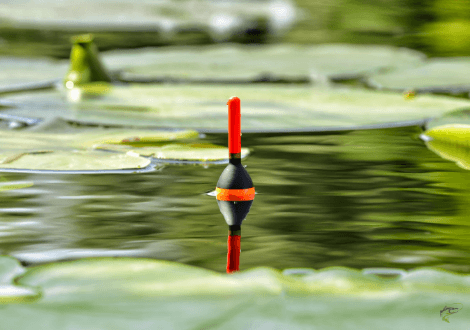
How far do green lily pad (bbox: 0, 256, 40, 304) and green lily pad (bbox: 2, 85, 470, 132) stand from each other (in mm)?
2391

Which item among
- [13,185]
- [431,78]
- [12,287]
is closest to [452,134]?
[13,185]

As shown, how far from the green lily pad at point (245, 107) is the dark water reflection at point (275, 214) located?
0.83 metres

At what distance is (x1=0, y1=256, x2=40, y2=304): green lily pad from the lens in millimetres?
1628

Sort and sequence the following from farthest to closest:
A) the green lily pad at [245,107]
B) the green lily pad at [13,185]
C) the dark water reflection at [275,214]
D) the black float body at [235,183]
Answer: the green lily pad at [245,107] → the green lily pad at [13,185] → the black float body at [235,183] → the dark water reflection at [275,214]

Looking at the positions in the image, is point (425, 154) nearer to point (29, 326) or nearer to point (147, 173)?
point (147, 173)

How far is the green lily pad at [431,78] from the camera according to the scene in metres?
6.30

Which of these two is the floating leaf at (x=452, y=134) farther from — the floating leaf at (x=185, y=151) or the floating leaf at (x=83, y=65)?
the floating leaf at (x=83, y=65)

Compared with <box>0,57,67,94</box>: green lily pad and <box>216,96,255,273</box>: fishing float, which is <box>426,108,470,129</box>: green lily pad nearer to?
<box>216,96,255,273</box>: fishing float

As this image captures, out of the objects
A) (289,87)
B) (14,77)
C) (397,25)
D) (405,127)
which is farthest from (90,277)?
(397,25)

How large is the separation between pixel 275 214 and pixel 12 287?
104 cm

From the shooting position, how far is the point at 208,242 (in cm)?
222

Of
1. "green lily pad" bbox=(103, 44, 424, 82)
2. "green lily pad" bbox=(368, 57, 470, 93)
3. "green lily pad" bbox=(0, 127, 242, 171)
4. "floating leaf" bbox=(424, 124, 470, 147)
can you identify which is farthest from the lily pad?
A: "floating leaf" bbox=(424, 124, 470, 147)

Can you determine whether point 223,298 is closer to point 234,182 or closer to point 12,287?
point 12,287

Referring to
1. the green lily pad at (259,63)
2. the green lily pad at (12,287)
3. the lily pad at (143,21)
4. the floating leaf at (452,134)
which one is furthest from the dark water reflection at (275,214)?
the lily pad at (143,21)
